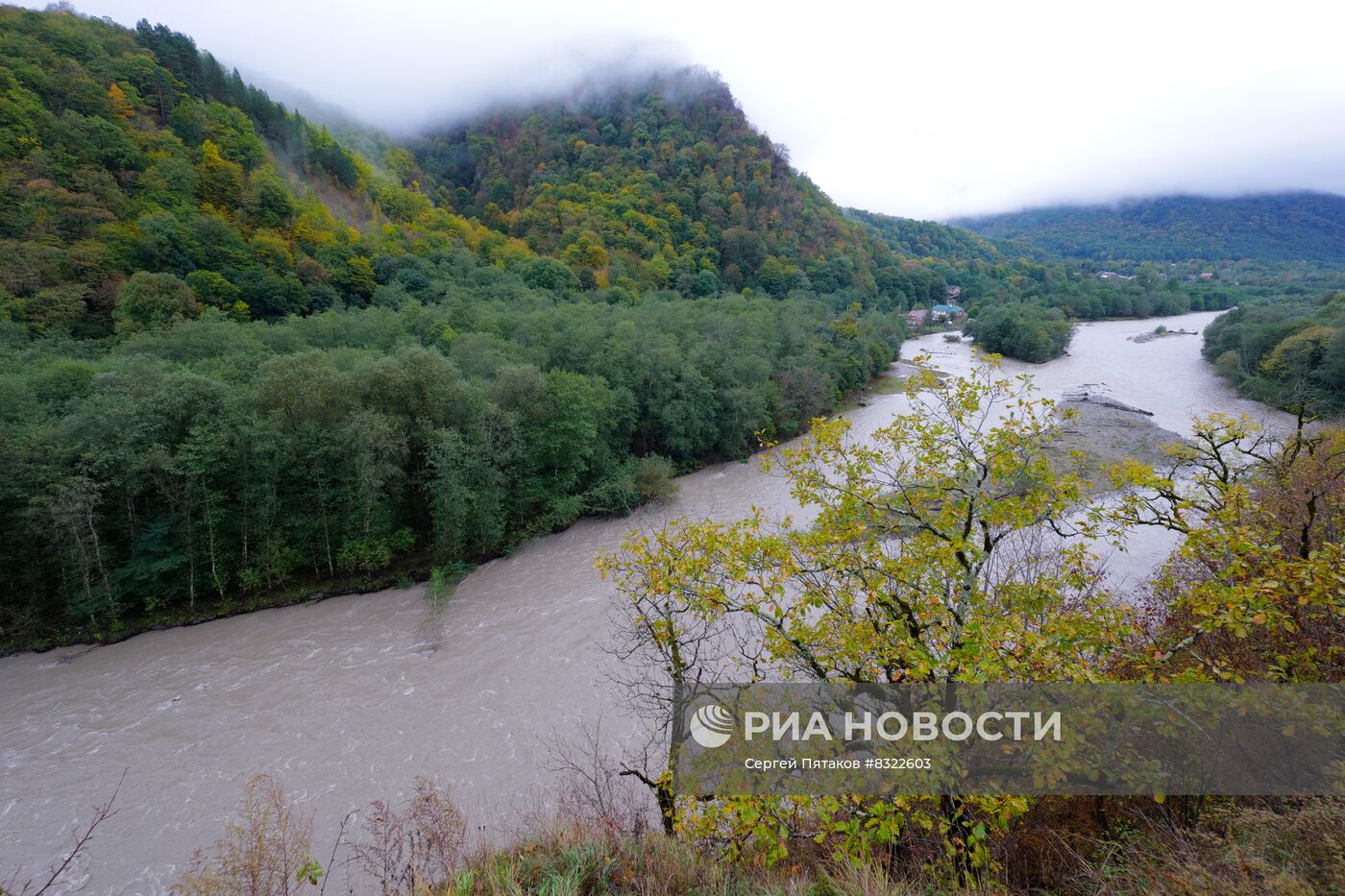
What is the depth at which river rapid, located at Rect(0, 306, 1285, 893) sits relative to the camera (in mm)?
9000

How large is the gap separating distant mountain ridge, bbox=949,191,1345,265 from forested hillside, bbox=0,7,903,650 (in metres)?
134

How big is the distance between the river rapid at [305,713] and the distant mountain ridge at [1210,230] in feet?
532

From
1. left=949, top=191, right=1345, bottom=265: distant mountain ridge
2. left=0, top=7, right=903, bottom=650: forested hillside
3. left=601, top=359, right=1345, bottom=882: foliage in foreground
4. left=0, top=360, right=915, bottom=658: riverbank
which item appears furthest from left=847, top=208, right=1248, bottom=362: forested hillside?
left=601, top=359, right=1345, bottom=882: foliage in foreground

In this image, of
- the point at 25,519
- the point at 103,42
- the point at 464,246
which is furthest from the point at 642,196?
the point at 25,519

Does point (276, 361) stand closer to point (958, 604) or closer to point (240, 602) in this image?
point (240, 602)

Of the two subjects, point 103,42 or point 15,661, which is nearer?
point 15,661

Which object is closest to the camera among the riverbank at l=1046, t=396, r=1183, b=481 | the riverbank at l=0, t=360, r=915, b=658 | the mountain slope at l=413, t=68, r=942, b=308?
the riverbank at l=0, t=360, r=915, b=658

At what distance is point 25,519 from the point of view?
1206cm

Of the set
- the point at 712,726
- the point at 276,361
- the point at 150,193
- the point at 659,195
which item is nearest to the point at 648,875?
the point at 712,726

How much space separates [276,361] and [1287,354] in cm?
4568

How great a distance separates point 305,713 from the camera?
1126cm

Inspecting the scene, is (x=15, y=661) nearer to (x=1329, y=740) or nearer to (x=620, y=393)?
(x=620, y=393)

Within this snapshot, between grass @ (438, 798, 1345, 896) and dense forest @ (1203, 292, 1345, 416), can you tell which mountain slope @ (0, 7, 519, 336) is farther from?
dense forest @ (1203, 292, 1345, 416)

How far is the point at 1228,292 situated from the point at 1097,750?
11212 centimetres
